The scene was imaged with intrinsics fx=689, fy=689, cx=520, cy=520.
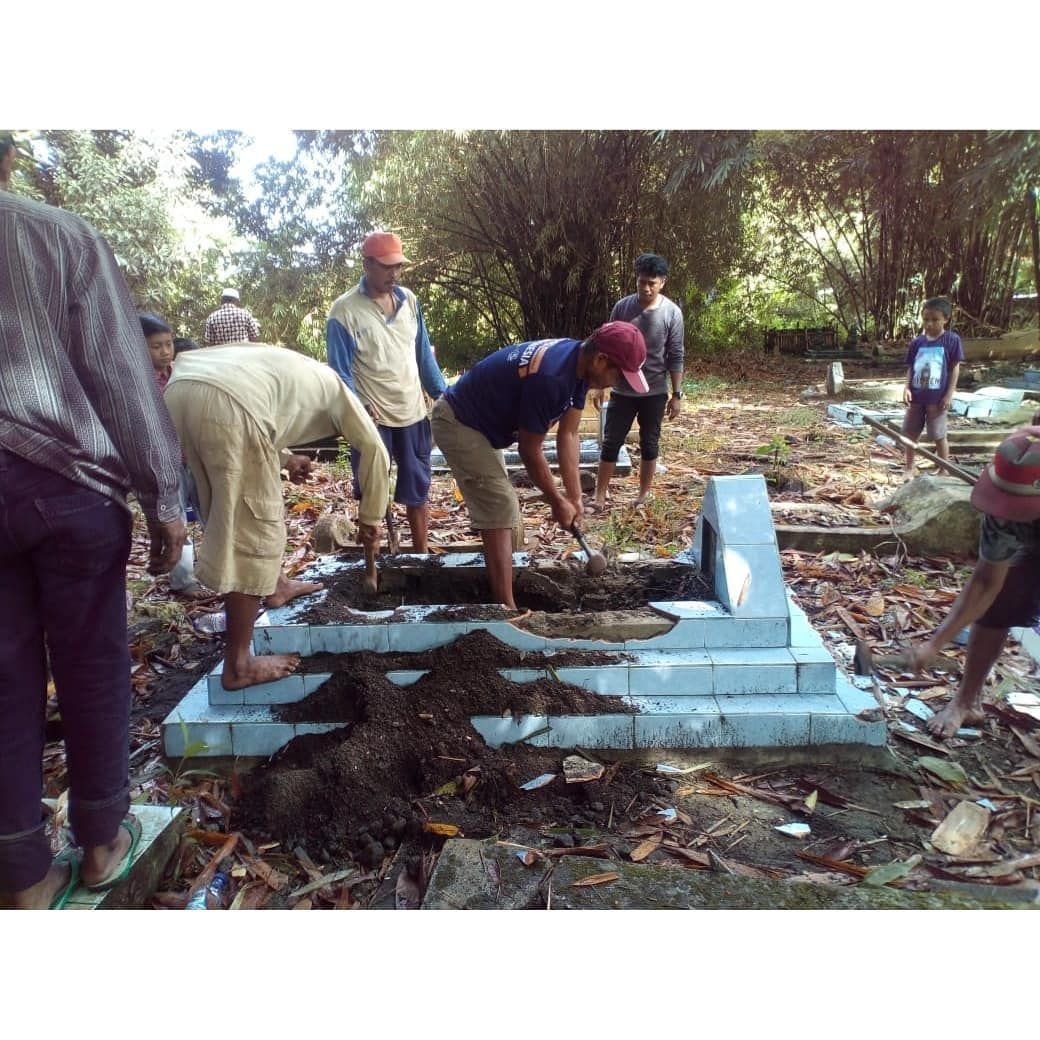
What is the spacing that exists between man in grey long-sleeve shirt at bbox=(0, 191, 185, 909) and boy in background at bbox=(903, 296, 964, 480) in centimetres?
282

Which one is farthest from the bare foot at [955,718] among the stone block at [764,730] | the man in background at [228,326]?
the man in background at [228,326]

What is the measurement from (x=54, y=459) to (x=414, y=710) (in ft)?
4.50

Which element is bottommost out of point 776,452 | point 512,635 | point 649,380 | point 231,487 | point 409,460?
point 512,635

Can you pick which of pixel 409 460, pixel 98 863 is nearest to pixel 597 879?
pixel 98 863

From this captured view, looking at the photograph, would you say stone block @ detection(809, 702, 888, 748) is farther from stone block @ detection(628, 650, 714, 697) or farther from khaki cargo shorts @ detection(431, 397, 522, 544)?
khaki cargo shorts @ detection(431, 397, 522, 544)

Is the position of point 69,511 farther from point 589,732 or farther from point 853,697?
point 853,697

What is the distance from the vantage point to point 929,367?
2.92 metres

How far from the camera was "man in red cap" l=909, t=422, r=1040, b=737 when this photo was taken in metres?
1.75

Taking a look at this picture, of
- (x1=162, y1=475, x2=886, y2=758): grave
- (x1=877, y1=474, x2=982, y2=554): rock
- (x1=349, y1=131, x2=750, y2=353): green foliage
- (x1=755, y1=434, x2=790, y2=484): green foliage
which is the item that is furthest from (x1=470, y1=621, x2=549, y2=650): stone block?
(x1=755, y1=434, x2=790, y2=484): green foliage

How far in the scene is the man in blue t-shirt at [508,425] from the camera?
8.32 feet

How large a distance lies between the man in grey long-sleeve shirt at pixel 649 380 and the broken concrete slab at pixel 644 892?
10.2 feet

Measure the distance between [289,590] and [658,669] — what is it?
1518 millimetres

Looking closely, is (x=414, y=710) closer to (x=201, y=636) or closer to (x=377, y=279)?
(x=201, y=636)

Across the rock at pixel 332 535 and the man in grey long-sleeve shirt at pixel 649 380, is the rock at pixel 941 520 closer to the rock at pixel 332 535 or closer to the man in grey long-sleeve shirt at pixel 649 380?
the man in grey long-sleeve shirt at pixel 649 380
